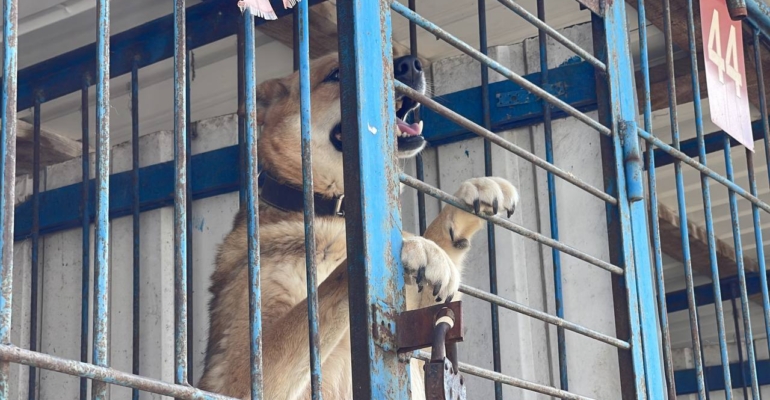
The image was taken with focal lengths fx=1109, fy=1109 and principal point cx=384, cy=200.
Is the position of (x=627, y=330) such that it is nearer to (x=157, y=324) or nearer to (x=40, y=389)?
(x=157, y=324)

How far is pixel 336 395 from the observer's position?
3412 millimetres

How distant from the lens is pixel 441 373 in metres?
1.92

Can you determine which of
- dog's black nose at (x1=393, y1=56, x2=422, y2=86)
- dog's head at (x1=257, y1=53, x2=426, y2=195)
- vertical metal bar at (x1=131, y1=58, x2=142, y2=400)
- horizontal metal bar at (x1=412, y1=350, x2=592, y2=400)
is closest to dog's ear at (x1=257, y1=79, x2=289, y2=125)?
dog's head at (x1=257, y1=53, x2=426, y2=195)

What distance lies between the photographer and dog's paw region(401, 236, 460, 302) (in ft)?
7.25

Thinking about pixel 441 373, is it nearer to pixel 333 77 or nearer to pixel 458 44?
pixel 458 44

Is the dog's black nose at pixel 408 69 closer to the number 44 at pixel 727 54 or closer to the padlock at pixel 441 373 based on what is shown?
the number 44 at pixel 727 54

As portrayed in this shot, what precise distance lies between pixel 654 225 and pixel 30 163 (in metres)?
3.64

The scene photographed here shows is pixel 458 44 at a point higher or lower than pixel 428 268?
higher

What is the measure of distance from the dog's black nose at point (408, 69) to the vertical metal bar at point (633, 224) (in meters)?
0.58

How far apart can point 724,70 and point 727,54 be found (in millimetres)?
95

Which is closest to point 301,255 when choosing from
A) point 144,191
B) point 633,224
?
point 633,224

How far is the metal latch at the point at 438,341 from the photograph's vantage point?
1.92 meters

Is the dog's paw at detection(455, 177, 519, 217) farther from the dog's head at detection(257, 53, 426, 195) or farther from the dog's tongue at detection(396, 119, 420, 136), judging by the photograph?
the dog's head at detection(257, 53, 426, 195)

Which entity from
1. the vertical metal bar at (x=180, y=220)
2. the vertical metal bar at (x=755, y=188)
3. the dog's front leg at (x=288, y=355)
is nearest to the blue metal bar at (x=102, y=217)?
the vertical metal bar at (x=180, y=220)
